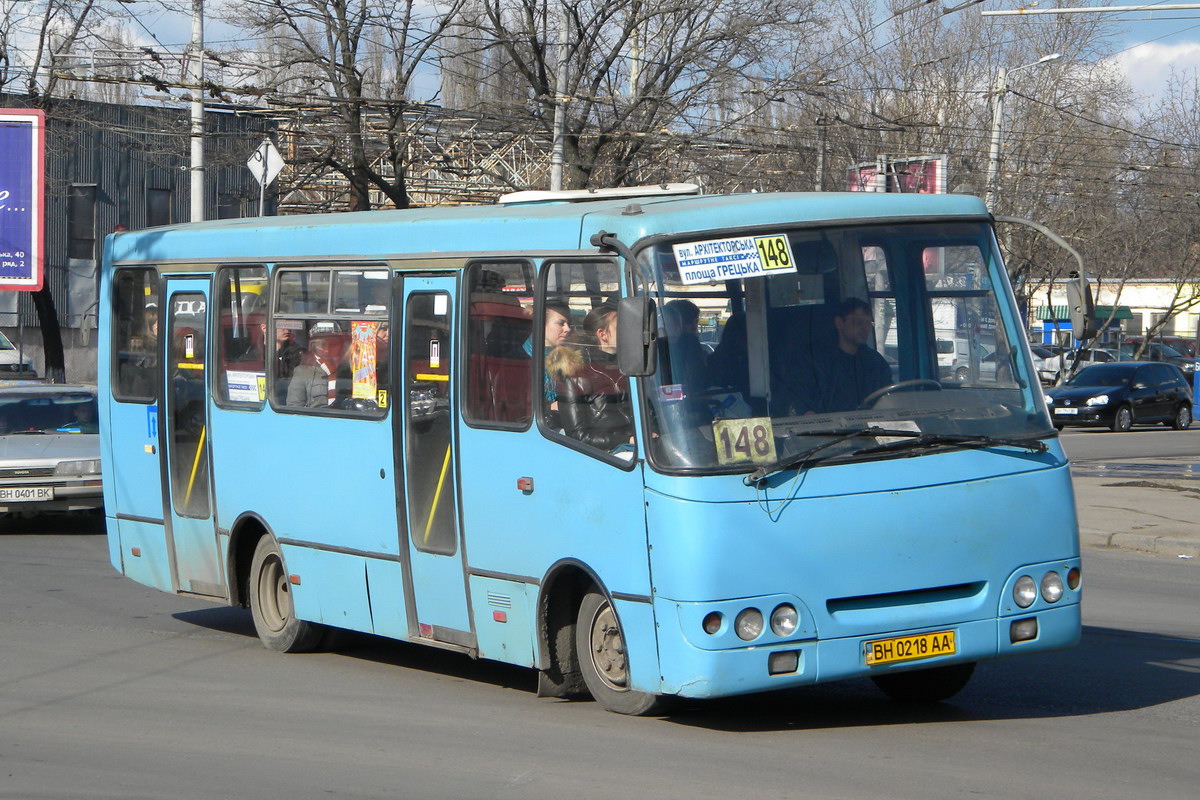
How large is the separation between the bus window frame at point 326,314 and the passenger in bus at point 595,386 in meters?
1.45

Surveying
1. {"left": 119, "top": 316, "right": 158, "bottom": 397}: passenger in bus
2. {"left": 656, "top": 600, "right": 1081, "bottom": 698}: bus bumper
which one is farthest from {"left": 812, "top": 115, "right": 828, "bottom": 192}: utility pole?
{"left": 656, "top": 600, "right": 1081, "bottom": 698}: bus bumper

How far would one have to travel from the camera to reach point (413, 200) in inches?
1689

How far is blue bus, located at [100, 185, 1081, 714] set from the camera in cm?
639

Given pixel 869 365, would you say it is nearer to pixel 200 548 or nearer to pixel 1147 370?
pixel 200 548

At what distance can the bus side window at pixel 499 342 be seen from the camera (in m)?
7.32

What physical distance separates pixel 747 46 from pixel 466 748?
28196mm

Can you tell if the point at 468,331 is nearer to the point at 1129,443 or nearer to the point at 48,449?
the point at 48,449

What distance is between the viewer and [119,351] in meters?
10.8

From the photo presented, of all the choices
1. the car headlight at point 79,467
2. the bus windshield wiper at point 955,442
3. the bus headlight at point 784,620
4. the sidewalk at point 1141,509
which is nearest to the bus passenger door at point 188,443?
the bus headlight at point 784,620

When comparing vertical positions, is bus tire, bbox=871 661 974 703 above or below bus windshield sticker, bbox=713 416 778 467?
below

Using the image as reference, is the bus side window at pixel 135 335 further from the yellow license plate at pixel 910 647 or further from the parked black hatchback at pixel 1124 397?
the parked black hatchback at pixel 1124 397

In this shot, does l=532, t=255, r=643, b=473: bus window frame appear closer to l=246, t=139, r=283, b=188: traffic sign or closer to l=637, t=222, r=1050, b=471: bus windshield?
l=637, t=222, r=1050, b=471: bus windshield

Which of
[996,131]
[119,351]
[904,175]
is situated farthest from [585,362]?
[996,131]

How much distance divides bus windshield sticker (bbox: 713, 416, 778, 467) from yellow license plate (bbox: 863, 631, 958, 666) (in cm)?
92
